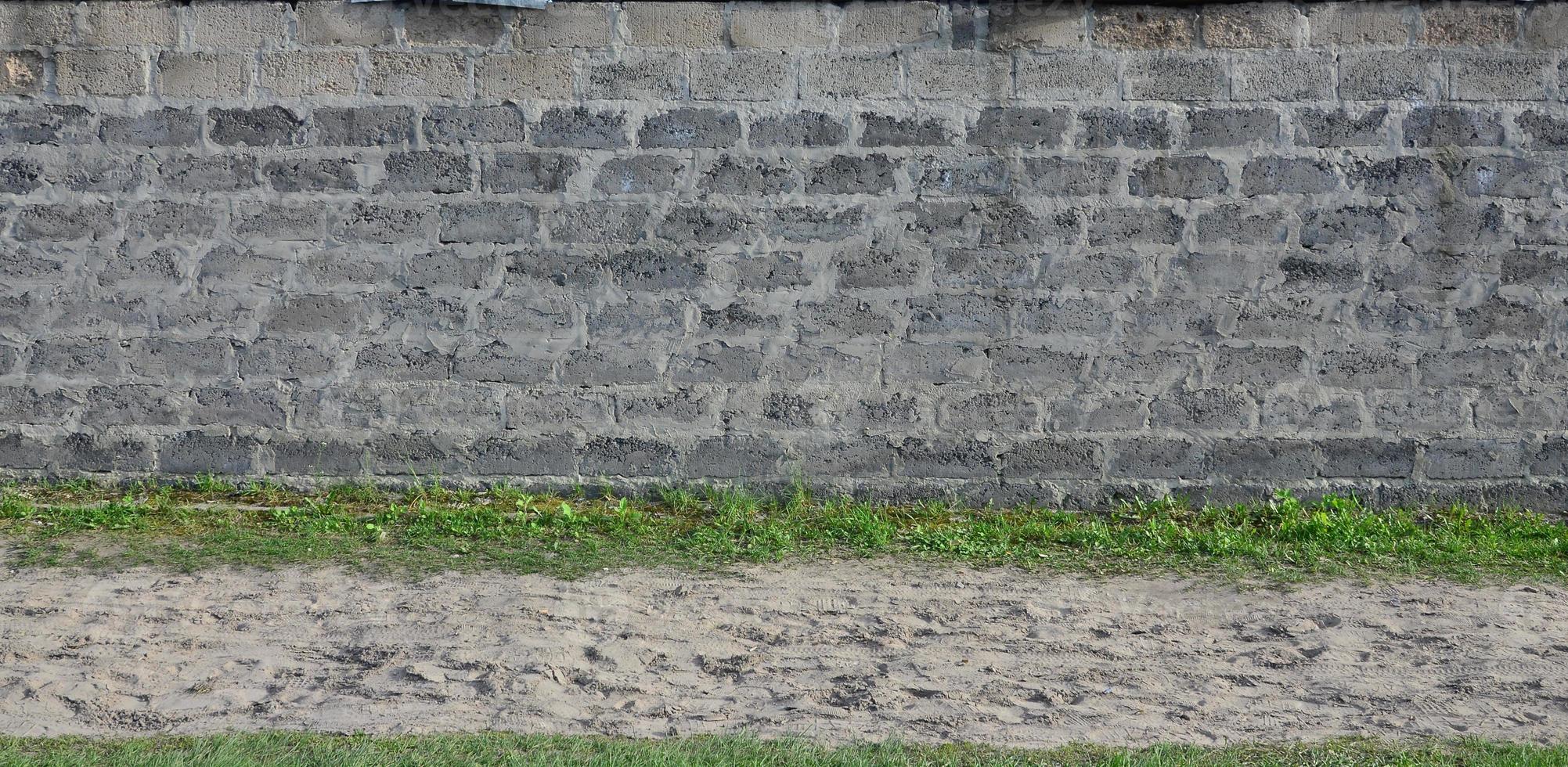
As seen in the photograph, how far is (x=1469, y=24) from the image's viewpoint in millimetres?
4738

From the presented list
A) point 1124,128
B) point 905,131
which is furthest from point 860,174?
point 1124,128

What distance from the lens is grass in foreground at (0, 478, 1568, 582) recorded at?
14.4 feet

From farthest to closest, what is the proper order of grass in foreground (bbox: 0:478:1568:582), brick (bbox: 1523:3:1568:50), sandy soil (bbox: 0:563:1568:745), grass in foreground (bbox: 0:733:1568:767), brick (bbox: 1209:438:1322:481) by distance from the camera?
brick (bbox: 1209:438:1322:481) < brick (bbox: 1523:3:1568:50) < grass in foreground (bbox: 0:478:1568:582) < sandy soil (bbox: 0:563:1568:745) < grass in foreground (bbox: 0:733:1568:767)

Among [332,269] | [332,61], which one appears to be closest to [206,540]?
[332,269]

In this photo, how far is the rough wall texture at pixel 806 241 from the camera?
479 centimetres

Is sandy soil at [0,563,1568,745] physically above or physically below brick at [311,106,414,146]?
below

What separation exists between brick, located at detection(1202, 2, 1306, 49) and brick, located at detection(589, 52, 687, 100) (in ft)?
6.54

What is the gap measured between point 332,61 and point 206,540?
1.84 metres

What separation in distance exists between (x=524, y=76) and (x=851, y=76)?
1235mm

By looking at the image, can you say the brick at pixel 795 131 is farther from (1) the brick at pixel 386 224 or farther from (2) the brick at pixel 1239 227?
(2) the brick at pixel 1239 227

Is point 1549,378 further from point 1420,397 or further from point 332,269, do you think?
point 332,269

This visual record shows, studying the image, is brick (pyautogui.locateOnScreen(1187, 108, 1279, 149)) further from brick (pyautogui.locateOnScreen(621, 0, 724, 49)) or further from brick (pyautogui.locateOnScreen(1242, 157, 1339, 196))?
brick (pyautogui.locateOnScreen(621, 0, 724, 49))

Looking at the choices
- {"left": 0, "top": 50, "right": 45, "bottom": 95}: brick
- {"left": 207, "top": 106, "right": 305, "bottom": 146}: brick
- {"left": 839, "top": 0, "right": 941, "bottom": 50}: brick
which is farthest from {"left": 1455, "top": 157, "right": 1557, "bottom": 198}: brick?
{"left": 0, "top": 50, "right": 45, "bottom": 95}: brick

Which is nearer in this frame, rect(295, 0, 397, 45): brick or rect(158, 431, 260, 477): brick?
rect(295, 0, 397, 45): brick
